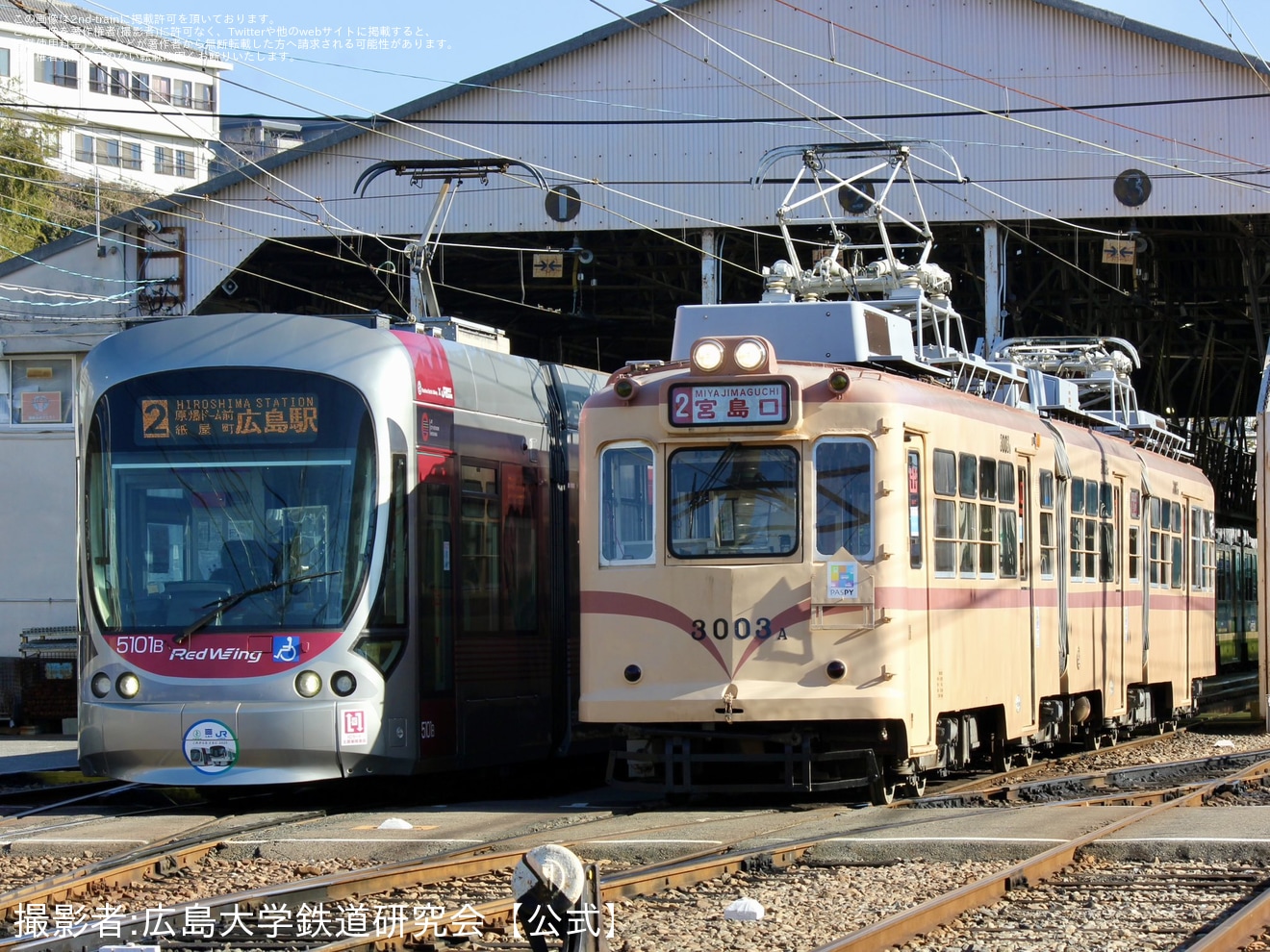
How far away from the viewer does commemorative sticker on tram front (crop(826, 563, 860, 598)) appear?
1083 centimetres

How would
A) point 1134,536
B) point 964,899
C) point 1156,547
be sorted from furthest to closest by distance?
point 1156,547 < point 1134,536 < point 964,899

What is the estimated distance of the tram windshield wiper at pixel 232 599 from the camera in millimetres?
11094

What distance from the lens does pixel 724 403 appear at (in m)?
11.0

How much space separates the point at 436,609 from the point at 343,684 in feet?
3.16

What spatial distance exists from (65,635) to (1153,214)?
14353 mm

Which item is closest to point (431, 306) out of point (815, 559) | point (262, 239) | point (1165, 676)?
point (815, 559)

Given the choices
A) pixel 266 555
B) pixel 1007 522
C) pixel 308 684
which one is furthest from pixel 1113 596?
pixel 266 555

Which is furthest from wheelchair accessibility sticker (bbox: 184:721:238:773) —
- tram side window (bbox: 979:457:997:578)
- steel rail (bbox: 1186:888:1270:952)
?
steel rail (bbox: 1186:888:1270:952)

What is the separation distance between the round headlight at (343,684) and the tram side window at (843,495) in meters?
2.93

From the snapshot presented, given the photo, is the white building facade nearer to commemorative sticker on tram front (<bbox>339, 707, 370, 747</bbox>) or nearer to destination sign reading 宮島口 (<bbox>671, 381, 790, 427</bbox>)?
commemorative sticker on tram front (<bbox>339, 707, 370, 747</bbox>)

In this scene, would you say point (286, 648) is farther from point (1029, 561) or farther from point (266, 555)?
point (1029, 561)

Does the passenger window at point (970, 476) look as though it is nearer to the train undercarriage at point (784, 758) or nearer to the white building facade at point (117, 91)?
the train undercarriage at point (784, 758)

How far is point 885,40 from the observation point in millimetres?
24094

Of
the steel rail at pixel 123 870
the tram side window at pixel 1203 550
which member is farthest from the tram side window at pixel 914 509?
the tram side window at pixel 1203 550
